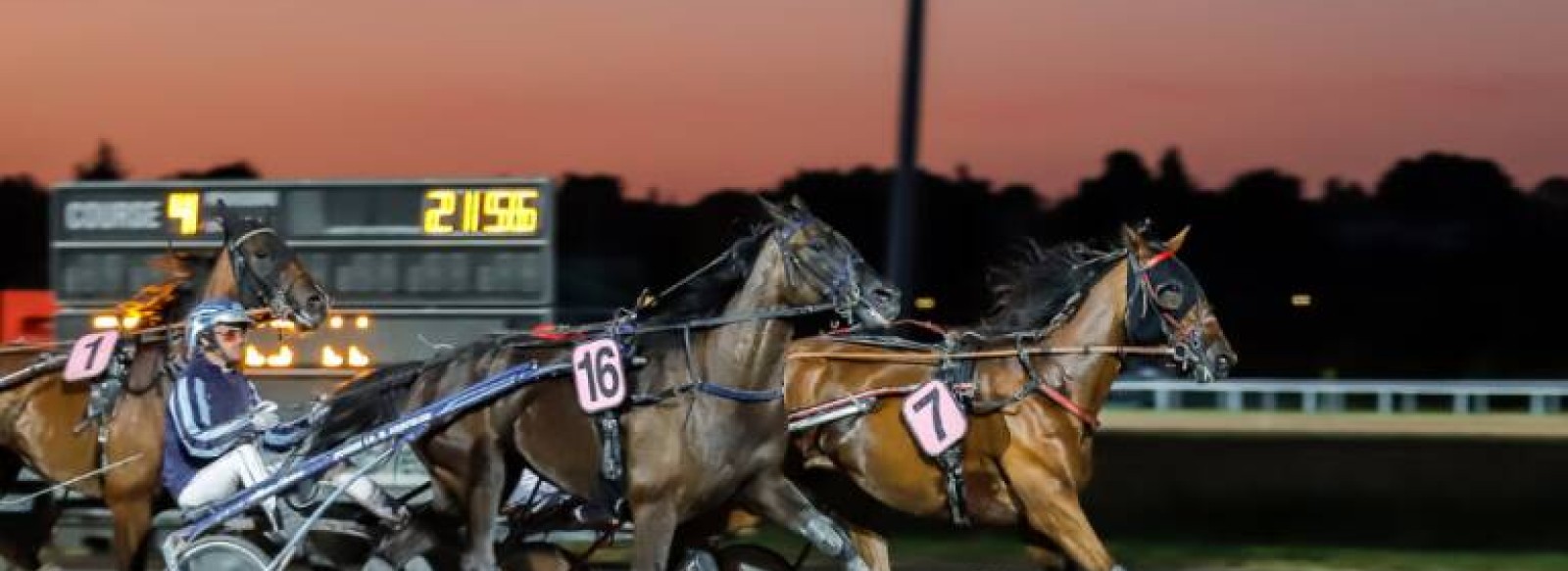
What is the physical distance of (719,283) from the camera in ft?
29.5

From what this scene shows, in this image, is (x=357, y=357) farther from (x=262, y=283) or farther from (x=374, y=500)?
(x=374, y=500)

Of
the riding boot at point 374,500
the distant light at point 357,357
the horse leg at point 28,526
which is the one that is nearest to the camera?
the riding boot at point 374,500

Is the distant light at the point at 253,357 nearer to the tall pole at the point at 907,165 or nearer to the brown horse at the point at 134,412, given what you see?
the brown horse at the point at 134,412

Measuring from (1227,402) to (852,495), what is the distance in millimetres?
18452

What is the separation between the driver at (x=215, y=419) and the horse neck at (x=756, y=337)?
141cm

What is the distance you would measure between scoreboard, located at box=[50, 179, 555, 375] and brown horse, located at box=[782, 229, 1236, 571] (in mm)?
3052

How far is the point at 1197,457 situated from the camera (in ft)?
69.5

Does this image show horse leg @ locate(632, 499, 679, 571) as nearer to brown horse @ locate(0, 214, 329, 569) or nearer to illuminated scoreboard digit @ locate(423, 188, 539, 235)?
brown horse @ locate(0, 214, 329, 569)

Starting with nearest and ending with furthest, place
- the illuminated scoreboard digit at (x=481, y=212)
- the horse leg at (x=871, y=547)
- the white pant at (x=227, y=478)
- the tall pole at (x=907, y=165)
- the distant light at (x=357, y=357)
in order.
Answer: the white pant at (x=227, y=478) → the horse leg at (x=871, y=547) → the illuminated scoreboard digit at (x=481, y=212) → the distant light at (x=357, y=357) → the tall pole at (x=907, y=165)

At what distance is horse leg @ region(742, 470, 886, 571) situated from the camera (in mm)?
8359

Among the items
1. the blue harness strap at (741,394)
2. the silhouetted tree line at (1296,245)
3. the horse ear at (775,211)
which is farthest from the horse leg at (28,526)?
the silhouetted tree line at (1296,245)

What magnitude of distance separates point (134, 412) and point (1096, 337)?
368cm

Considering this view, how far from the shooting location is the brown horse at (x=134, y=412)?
916cm

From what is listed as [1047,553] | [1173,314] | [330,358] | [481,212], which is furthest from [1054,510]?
[330,358]
